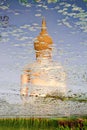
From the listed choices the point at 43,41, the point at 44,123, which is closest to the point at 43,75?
the point at 43,41

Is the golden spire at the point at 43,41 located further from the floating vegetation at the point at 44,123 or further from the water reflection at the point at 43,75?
the floating vegetation at the point at 44,123

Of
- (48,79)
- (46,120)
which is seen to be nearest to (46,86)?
(48,79)

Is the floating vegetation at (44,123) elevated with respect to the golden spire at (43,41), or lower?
lower

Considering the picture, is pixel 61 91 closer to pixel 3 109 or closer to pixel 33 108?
pixel 33 108

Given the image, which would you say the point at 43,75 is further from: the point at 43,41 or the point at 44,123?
the point at 44,123

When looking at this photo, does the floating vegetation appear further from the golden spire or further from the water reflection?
the golden spire

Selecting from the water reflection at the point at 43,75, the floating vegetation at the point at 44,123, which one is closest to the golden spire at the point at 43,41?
the water reflection at the point at 43,75

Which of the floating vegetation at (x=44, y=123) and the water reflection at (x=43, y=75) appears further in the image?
the water reflection at (x=43, y=75)
